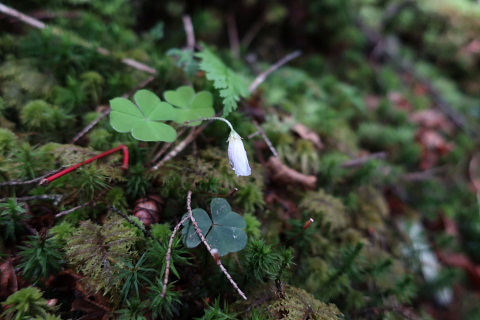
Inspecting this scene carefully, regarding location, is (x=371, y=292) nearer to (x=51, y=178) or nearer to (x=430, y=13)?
(x=51, y=178)

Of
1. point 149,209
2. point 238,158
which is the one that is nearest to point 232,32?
point 238,158

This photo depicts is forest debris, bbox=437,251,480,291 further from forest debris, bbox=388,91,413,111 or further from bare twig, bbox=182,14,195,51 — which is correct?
bare twig, bbox=182,14,195,51

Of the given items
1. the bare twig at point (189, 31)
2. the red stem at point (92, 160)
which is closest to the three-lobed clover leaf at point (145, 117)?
the red stem at point (92, 160)

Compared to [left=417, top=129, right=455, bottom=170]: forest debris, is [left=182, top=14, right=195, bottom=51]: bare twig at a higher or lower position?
higher

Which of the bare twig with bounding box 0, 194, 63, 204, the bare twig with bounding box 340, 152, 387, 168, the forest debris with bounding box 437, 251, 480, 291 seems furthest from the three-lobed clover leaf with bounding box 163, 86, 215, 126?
the forest debris with bounding box 437, 251, 480, 291

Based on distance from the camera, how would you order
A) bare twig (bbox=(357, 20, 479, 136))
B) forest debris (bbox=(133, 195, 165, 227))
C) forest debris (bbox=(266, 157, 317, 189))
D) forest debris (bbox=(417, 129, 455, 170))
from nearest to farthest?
1. forest debris (bbox=(133, 195, 165, 227))
2. forest debris (bbox=(266, 157, 317, 189))
3. forest debris (bbox=(417, 129, 455, 170))
4. bare twig (bbox=(357, 20, 479, 136))

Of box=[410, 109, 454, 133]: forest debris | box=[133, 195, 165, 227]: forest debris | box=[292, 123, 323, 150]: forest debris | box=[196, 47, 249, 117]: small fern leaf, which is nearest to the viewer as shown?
box=[133, 195, 165, 227]: forest debris

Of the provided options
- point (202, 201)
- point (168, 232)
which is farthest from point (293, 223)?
point (168, 232)

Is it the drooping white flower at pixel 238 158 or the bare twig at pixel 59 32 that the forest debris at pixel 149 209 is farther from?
the bare twig at pixel 59 32
